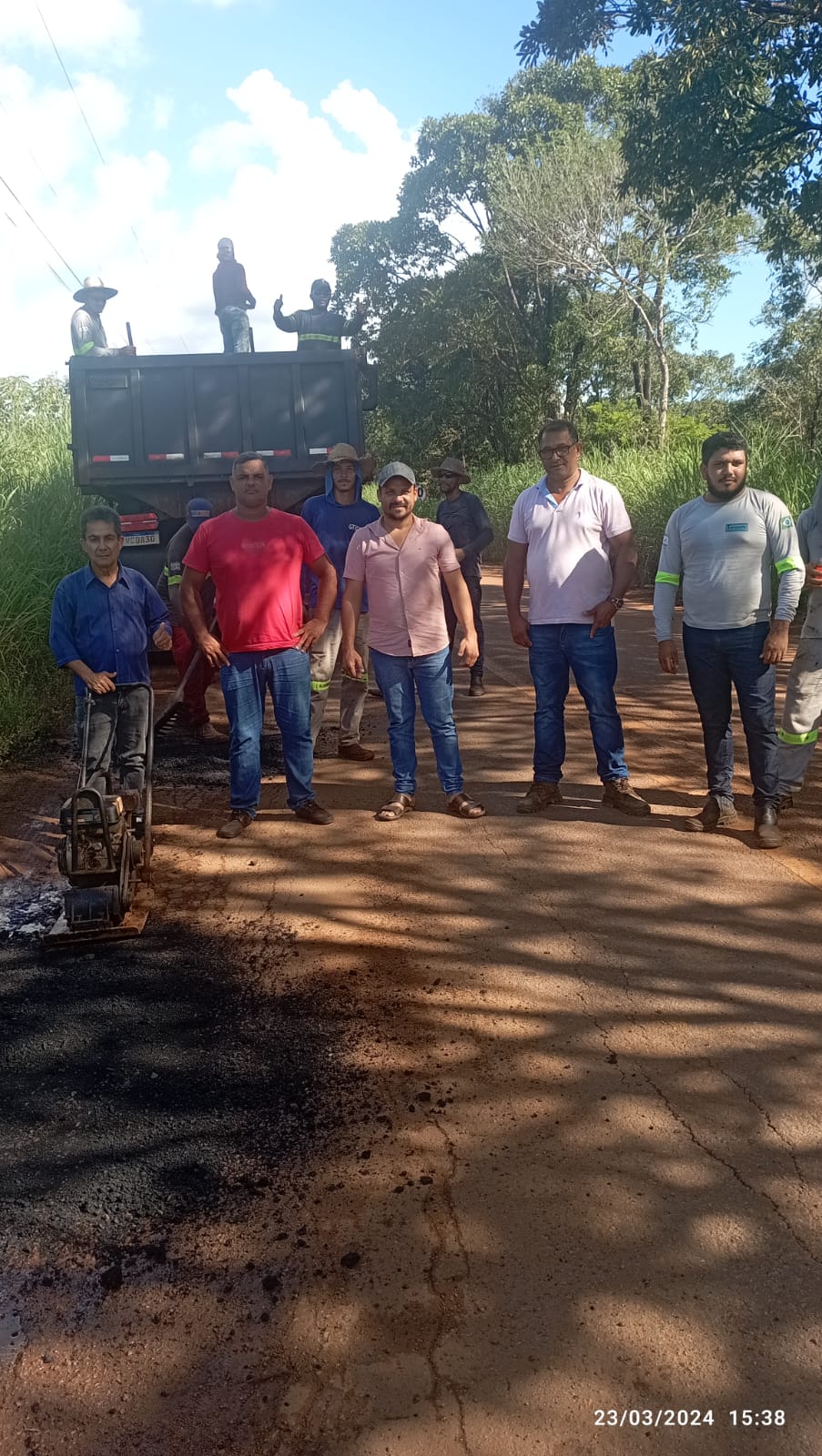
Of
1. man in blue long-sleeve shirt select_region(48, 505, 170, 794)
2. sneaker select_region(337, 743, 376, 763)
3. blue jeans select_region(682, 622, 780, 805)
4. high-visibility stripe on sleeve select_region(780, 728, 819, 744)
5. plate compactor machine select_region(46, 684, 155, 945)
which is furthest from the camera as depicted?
sneaker select_region(337, 743, 376, 763)

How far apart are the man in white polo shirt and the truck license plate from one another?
218 inches

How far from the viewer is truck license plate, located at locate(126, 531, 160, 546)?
10500 mm

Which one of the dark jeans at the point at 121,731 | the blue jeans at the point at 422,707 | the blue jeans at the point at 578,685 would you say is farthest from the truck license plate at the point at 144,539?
the blue jeans at the point at 578,685

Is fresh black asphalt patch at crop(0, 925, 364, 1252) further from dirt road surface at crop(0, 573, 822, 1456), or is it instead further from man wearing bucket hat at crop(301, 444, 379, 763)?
man wearing bucket hat at crop(301, 444, 379, 763)

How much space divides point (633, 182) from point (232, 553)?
390 inches

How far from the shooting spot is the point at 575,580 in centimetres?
570

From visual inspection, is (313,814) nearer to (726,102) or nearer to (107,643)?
(107,643)

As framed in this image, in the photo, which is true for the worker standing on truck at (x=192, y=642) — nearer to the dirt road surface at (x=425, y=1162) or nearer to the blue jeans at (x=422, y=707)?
the blue jeans at (x=422, y=707)

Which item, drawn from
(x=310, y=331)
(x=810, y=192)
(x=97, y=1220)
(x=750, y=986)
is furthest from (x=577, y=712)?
(x=810, y=192)

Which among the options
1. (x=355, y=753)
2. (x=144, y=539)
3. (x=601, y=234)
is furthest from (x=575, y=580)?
(x=601, y=234)

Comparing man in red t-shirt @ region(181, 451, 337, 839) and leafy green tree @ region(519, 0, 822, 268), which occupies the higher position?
leafy green tree @ region(519, 0, 822, 268)

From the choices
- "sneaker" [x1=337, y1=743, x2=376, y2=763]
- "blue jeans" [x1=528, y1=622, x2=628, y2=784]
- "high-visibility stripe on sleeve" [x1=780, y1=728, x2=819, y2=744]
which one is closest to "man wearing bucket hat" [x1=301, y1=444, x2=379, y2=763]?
"sneaker" [x1=337, y1=743, x2=376, y2=763]

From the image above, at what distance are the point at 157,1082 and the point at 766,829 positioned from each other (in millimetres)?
3186

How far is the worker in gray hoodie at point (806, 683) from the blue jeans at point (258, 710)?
250 cm
